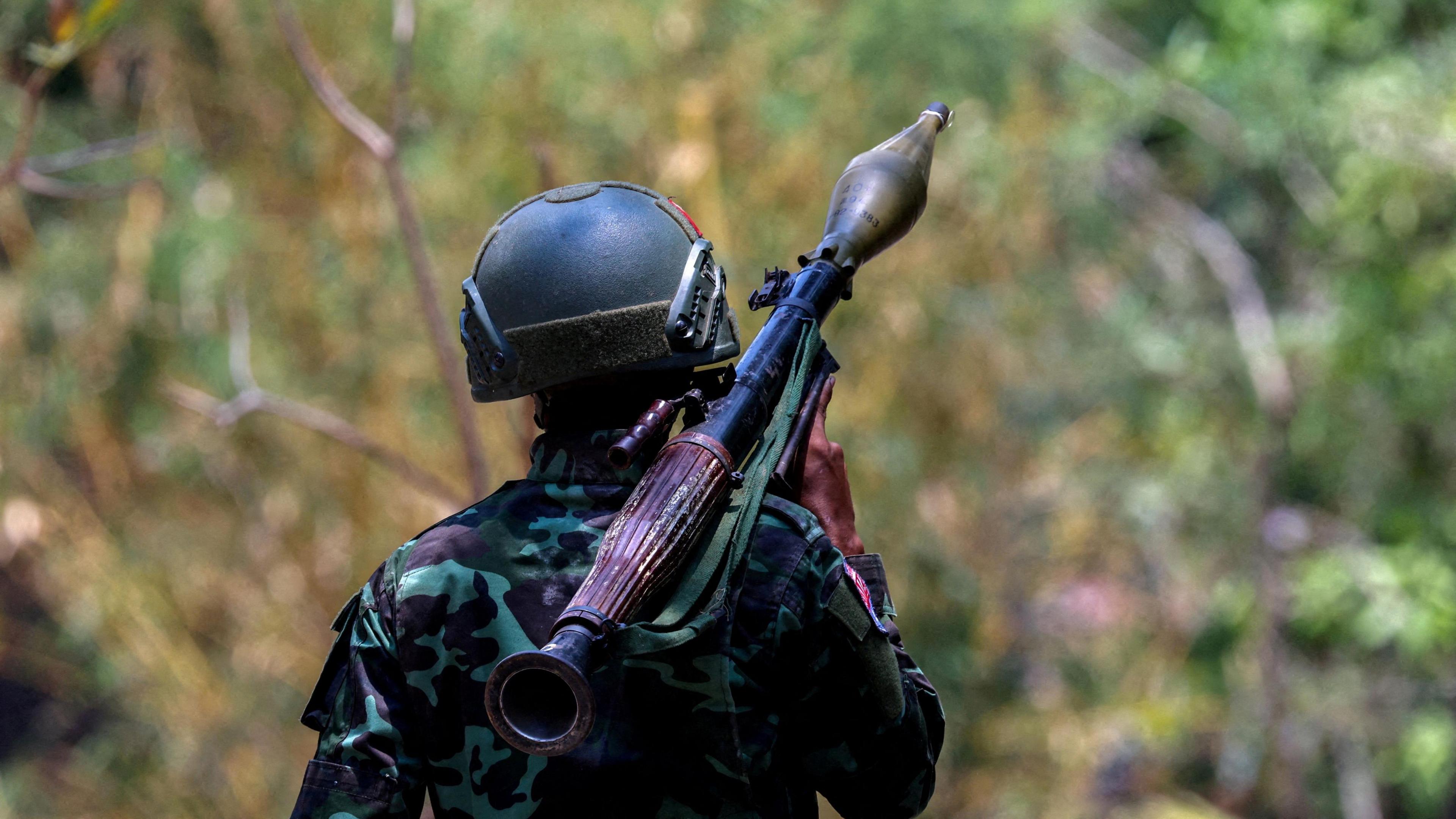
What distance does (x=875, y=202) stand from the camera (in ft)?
5.87

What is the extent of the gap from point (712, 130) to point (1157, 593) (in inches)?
184

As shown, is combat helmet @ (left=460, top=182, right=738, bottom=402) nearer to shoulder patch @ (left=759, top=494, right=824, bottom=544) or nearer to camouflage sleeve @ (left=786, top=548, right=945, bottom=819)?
shoulder patch @ (left=759, top=494, right=824, bottom=544)

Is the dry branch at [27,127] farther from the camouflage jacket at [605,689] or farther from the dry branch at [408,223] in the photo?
the camouflage jacket at [605,689]

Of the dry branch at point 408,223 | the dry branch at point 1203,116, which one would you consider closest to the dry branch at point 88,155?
the dry branch at point 408,223

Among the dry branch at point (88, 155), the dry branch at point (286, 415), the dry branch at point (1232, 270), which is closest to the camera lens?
the dry branch at point (88, 155)

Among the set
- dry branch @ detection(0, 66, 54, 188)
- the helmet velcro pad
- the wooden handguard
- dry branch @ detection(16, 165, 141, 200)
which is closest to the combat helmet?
the helmet velcro pad

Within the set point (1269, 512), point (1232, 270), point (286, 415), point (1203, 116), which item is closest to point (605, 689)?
point (286, 415)

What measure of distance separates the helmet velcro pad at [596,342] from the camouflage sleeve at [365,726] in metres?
0.27

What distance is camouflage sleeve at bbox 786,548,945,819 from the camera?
145 cm

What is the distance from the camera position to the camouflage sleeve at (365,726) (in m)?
1.43

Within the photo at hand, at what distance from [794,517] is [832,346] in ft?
12.0

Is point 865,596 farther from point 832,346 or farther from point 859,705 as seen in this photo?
point 832,346

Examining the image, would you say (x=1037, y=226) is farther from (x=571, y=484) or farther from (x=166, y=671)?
(x=571, y=484)

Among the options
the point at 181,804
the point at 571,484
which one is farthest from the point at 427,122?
the point at 571,484
